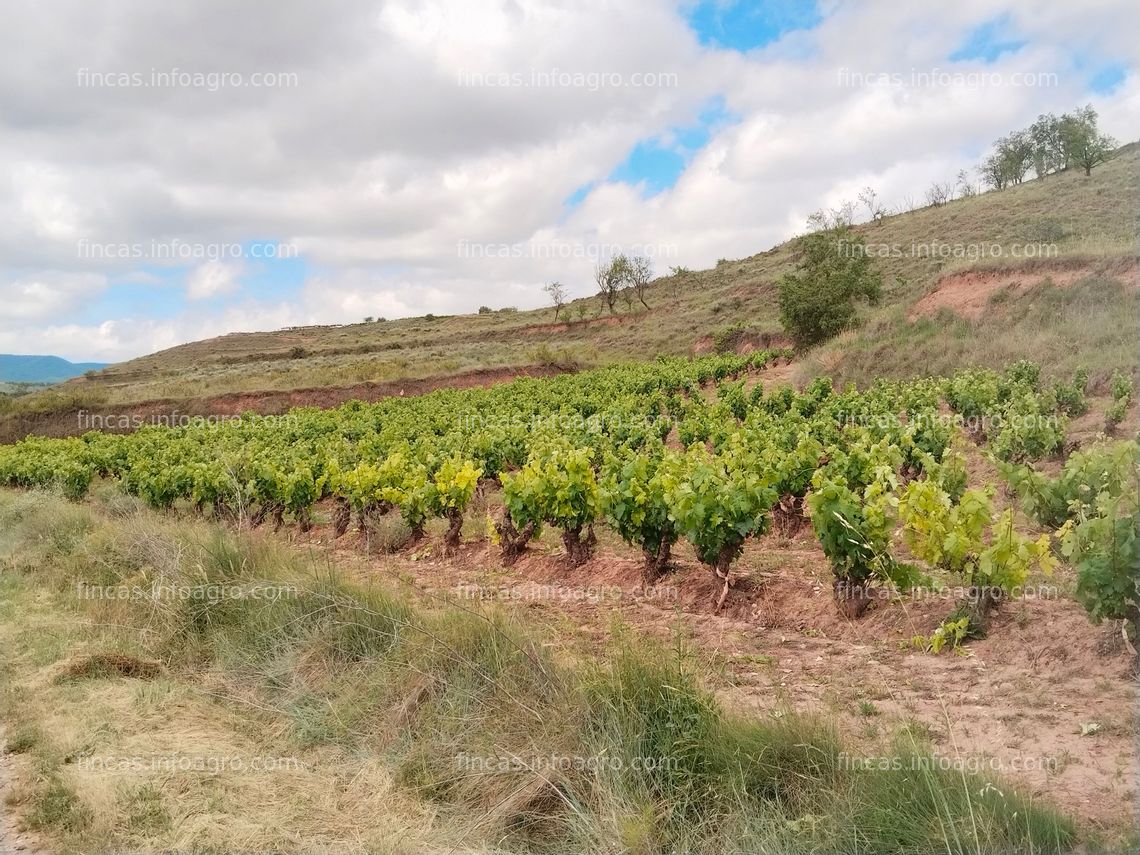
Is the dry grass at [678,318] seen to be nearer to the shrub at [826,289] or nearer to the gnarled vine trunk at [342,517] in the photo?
the shrub at [826,289]

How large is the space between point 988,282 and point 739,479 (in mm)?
→ 26316

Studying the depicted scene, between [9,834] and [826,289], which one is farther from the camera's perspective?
[826,289]

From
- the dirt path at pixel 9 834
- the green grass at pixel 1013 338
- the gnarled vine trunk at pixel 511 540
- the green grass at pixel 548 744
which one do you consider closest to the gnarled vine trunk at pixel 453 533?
the gnarled vine trunk at pixel 511 540

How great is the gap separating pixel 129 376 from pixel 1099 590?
71.4 metres

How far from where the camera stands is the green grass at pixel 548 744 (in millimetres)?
3645

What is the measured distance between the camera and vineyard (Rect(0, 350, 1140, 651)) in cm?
639

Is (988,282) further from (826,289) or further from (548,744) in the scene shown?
(548,744)

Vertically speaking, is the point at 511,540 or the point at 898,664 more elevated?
the point at 511,540

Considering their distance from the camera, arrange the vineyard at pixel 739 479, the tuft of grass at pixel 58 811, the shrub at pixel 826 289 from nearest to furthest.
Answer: the tuft of grass at pixel 58 811
the vineyard at pixel 739 479
the shrub at pixel 826 289

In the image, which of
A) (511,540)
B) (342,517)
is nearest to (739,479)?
(511,540)

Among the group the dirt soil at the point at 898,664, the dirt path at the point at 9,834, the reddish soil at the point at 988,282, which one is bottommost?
the dirt soil at the point at 898,664

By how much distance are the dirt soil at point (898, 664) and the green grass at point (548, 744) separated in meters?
0.42

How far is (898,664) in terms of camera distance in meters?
5.96

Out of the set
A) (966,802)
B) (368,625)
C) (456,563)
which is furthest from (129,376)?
(966,802)
